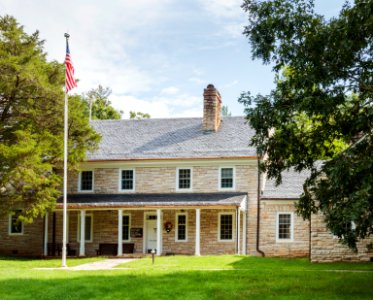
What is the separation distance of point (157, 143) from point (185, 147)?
5.94ft

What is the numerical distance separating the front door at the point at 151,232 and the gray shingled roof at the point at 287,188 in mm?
5973

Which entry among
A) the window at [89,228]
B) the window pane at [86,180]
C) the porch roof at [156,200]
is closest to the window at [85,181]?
the window pane at [86,180]

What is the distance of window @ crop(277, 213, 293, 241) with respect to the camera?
34.0 meters

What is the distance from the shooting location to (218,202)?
33.1m

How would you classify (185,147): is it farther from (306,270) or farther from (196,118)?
(306,270)

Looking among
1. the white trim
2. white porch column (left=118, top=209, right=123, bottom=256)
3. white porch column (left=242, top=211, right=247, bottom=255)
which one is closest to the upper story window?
the white trim

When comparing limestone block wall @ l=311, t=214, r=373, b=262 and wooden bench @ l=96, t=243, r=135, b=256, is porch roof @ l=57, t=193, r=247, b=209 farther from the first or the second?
limestone block wall @ l=311, t=214, r=373, b=262

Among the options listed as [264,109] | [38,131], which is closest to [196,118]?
[38,131]

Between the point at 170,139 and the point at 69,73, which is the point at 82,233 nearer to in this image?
the point at 170,139

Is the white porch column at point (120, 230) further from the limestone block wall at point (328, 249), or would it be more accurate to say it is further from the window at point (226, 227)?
the limestone block wall at point (328, 249)

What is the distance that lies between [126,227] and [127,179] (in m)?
2.60

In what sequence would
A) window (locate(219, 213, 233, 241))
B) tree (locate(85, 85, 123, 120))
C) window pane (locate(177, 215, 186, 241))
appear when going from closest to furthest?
window (locate(219, 213, 233, 241)) < window pane (locate(177, 215, 186, 241)) < tree (locate(85, 85, 123, 120))

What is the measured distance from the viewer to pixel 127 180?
121 feet

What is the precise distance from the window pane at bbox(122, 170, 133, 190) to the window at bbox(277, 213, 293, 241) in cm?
818
